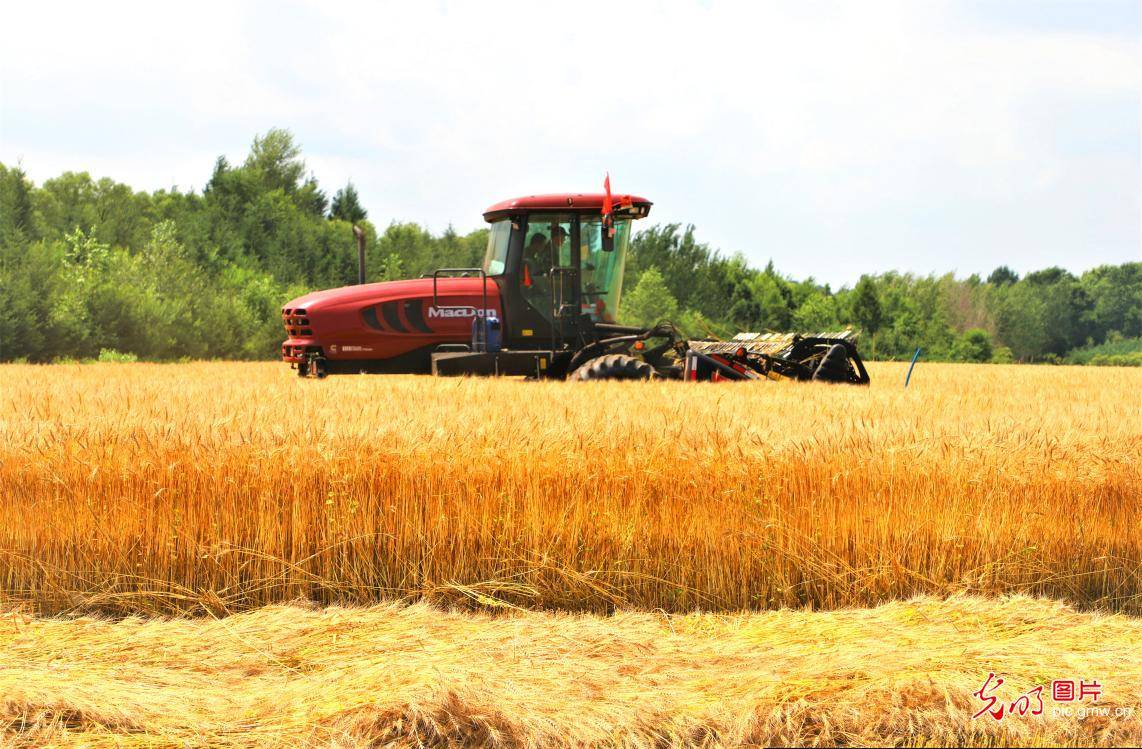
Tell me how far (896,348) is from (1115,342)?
24.0m

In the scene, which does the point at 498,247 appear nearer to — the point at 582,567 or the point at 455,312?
the point at 455,312

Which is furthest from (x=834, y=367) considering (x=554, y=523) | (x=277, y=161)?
(x=277, y=161)

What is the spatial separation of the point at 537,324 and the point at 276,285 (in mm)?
27622

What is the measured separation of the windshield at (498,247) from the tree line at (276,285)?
6298 mm

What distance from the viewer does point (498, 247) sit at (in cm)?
1281

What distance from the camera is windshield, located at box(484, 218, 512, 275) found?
1257 cm

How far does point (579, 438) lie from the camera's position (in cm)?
561

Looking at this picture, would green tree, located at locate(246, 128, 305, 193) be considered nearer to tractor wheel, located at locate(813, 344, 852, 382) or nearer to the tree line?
the tree line

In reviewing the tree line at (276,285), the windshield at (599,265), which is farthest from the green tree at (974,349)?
the windshield at (599,265)

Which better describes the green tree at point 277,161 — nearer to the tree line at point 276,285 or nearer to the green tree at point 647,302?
the tree line at point 276,285

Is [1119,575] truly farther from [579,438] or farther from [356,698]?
[356,698]

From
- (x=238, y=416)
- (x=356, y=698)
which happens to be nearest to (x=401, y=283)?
(x=238, y=416)

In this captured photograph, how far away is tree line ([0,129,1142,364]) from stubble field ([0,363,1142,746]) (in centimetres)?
1343

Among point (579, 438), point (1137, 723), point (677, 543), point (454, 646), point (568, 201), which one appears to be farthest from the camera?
point (568, 201)
